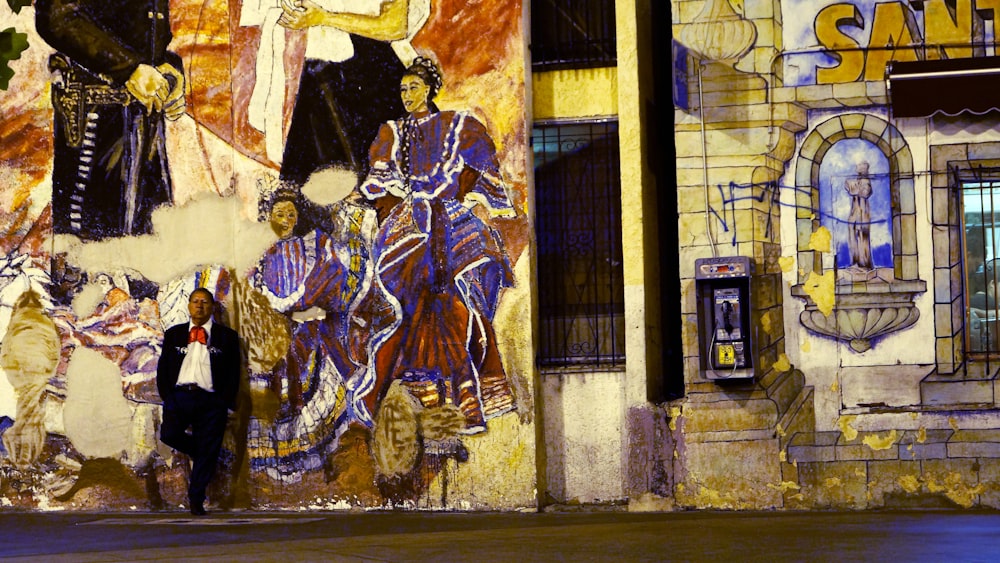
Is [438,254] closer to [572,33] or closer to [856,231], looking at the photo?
[572,33]

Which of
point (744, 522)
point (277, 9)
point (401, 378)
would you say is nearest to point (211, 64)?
point (277, 9)

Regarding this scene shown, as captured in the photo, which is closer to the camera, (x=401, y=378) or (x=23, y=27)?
(x=401, y=378)

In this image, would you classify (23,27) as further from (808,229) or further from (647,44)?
(808,229)

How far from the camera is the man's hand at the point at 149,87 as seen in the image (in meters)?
13.7

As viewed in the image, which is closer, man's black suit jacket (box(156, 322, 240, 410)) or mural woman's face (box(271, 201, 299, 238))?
man's black suit jacket (box(156, 322, 240, 410))

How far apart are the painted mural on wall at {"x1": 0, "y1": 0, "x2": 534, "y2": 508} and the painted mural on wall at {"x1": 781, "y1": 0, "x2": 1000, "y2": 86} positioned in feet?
7.73

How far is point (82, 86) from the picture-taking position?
1381 cm

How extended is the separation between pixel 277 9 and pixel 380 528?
4.97m

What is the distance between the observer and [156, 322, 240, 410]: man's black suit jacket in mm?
13008

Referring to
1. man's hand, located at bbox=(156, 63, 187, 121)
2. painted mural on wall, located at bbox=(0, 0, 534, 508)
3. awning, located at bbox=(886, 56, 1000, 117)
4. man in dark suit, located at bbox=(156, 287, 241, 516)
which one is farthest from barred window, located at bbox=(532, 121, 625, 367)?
man's hand, located at bbox=(156, 63, 187, 121)

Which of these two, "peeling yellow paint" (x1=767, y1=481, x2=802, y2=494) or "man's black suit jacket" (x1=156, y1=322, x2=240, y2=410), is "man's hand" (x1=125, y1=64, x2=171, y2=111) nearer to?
"man's black suit jacket" (x1=156, y1=322, x2=240, y2=410)

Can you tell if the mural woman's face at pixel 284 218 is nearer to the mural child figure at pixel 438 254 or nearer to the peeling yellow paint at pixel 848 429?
the mural child figure at pixel 438 254

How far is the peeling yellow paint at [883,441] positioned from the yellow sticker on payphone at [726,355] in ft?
4.12

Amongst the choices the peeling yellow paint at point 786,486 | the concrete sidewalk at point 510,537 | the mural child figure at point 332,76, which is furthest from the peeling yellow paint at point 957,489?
the mural child figure at point 332,76
